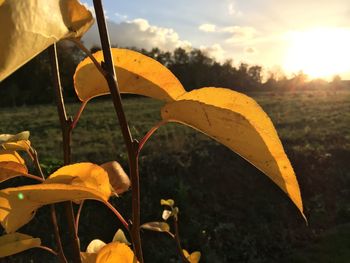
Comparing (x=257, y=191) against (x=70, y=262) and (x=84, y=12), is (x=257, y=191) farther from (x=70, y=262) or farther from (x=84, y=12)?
(x=84, y=12)

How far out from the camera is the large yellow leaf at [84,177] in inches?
10.8

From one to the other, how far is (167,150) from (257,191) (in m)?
1.08

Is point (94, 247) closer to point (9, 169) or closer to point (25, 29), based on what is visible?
point (9, 169)

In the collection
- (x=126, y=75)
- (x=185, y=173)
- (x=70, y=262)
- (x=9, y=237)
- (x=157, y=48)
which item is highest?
(x=157, y=48)

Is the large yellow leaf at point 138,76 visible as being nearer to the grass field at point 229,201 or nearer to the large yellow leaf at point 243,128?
the large yellow leaf at point 243,128

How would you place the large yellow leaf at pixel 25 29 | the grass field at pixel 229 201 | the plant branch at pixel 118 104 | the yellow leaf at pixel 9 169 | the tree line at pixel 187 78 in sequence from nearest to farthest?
the large yellow leaf at pixel 25 29
the plant branch at pixel 118 104
the yellow leaf at pixel 9 169
the grass field at pixel 229 201
the tree line at pixel 187 78

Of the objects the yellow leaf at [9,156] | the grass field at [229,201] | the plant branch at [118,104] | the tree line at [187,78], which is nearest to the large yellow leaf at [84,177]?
the plant branch at [118,104]

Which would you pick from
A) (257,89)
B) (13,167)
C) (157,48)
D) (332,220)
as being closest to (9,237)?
(13,167)

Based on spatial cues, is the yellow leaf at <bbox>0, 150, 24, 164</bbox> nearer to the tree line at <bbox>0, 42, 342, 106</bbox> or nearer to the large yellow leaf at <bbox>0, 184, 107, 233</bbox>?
the large yellow leaf at <bbox>0, 184, 107, 233</bbox>

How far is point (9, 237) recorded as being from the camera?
416 millimetres

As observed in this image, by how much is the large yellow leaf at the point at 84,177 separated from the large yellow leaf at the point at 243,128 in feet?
0.22

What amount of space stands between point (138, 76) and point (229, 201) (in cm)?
352

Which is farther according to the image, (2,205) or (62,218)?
(62,218)

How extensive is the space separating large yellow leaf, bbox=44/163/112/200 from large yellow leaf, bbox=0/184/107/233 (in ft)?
→ 0.08
